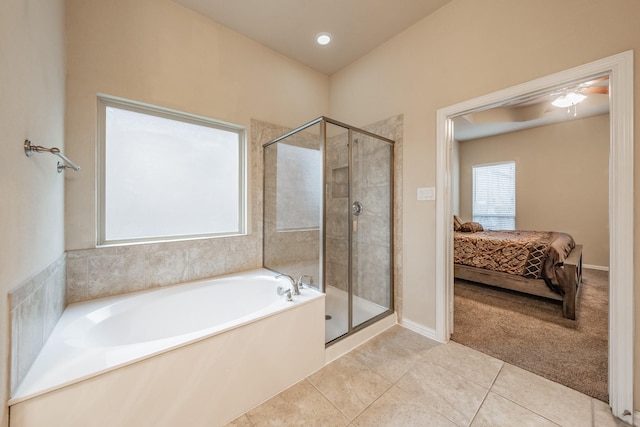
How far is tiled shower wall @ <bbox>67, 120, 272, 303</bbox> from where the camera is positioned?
1.62 meters

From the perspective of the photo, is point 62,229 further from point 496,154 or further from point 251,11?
point 496,154

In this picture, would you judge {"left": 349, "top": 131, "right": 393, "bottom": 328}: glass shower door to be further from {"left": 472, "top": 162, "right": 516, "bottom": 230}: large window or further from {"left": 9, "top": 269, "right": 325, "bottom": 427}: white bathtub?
{"left": 472, "top": 162, "right": 516, "bottom": 230}: large window

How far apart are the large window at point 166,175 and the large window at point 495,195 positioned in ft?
17.7

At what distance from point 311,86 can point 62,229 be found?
8.55 feet

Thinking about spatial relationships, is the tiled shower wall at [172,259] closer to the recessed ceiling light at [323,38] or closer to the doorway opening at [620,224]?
the recessed ceiling light at [323,38]

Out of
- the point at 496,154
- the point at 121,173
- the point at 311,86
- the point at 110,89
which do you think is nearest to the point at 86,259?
the point at 121,173

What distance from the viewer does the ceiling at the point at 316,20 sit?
195cm

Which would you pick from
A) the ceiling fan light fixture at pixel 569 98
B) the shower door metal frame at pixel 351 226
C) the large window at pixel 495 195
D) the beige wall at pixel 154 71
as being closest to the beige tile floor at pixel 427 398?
the shower door metal frame at pixel 351 226

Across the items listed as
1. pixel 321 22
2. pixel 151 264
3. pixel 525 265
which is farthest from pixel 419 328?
pixel 321 22

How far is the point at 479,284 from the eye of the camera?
3455mm

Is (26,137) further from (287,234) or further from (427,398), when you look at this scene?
(427,398)

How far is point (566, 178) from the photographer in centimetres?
433

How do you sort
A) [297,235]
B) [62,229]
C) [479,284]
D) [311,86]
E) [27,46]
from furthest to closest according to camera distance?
[479,284]
[311,86]
[297,235]
[62,229]
[27,46]

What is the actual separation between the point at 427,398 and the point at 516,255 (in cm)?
229
